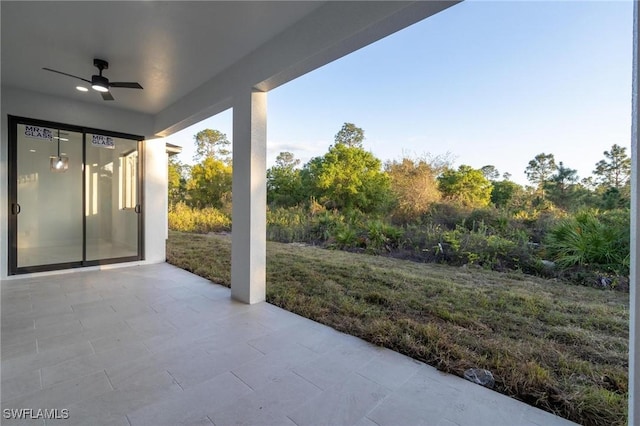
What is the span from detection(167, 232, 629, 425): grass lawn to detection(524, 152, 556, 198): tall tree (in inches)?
75.7

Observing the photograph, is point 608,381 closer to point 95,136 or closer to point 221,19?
point 221,19

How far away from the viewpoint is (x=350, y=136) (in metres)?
8.57

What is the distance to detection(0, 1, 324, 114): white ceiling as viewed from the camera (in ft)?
8.03

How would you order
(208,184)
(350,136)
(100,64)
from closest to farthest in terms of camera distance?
(100,64), (350,136), (208,184)

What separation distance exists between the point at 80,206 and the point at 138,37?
367cm

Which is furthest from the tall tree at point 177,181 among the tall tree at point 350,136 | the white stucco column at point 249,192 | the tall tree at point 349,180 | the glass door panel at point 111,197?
the white stucco column at point 249,192

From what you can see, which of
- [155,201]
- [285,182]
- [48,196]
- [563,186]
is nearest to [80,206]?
[48,196]

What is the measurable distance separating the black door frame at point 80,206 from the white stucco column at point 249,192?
9.99ft

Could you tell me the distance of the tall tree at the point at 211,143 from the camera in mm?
13469

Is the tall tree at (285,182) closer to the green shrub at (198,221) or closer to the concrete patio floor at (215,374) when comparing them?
the green shrub at (198,221)

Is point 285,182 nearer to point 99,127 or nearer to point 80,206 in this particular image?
point 99,127

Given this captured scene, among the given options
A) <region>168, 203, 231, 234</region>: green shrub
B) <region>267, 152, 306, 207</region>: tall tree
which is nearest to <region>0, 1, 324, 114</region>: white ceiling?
<region>267, 152, 306, 207</region>: tall tree

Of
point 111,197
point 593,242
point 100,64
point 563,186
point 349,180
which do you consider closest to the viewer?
point 100,64

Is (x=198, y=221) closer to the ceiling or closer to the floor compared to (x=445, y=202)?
closer to the floor
